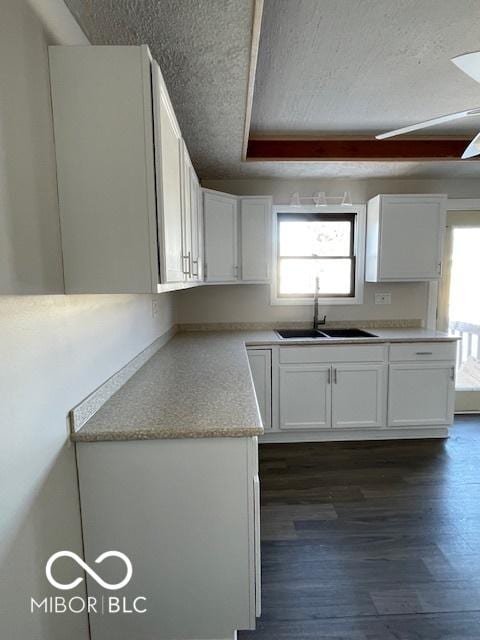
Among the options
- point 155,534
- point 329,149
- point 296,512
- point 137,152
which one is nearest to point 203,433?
point 155,534

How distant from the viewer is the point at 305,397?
271cm

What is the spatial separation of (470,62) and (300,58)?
0.78m

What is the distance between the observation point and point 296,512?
6.31ft

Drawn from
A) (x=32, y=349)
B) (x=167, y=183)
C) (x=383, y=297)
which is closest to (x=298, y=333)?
(x=383, y=297)

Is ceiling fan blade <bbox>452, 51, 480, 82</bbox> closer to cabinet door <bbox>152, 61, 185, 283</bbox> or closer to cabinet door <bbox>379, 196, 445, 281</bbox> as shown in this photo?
cabinet door <bbox>152, 61, 185, 283</bbox>

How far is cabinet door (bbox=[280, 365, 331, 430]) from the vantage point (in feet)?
8.80

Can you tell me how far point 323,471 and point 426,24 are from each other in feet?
8.71

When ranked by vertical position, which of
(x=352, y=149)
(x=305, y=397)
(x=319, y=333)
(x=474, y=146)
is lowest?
(x=305, y=397)

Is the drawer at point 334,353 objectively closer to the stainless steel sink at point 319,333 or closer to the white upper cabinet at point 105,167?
the stainless steel sink at point 319,333

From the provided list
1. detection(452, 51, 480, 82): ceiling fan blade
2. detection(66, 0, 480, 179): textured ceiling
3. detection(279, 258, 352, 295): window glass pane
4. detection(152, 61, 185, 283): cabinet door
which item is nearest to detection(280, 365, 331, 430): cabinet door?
detection(279, 258, 352, 295): window glass pane

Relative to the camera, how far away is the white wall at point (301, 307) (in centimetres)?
309

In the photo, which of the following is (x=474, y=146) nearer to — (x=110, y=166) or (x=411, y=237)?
(x=411, y=237)

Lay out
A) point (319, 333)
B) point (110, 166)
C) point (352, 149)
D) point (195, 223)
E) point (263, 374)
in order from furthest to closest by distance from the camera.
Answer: point (319, 333) → point (263, 374) → point (352, 149) → point (195, 223) → point (110, 166)

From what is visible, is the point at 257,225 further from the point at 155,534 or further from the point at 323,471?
the point at 155,534
